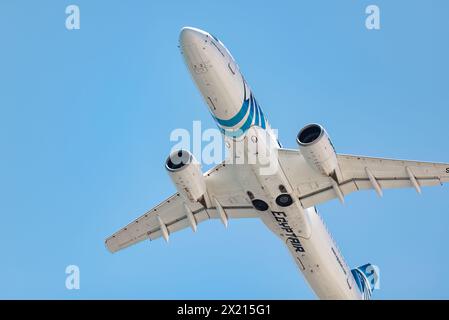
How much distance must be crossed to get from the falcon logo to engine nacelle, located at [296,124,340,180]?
10.8 feet

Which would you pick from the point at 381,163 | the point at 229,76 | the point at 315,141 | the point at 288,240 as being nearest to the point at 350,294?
the point at 288,240

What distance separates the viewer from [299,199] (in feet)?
121

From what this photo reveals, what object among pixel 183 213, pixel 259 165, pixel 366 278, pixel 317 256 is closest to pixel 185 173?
pixel 259 165

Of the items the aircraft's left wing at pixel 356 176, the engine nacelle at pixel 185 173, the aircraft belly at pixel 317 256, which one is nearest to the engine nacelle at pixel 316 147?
the aircraft's left wing at pixel 356 176

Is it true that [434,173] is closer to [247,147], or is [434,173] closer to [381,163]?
[381,163]

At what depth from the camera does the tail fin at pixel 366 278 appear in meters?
44.8

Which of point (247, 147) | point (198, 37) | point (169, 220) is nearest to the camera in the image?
point (198, 37)

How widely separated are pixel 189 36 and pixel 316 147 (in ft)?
25.0

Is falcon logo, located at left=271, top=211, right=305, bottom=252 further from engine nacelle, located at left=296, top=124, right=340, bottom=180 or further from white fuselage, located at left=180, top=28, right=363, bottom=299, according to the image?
engine nacelle, located at left=296, top=124, right=340, bottom=180

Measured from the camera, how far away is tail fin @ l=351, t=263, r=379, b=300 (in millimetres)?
44844

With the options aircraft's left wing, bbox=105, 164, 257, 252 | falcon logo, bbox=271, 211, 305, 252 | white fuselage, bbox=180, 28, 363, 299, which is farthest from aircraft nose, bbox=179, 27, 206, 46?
falcon logo, bbox=271, 211, 305, 252

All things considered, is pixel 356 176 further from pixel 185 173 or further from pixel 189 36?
pixel 189 36

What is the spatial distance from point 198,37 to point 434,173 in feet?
42.9

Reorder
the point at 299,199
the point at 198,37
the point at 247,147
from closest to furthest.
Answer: the point at 198,37 < the point at 247,147 < the point at 299,199
